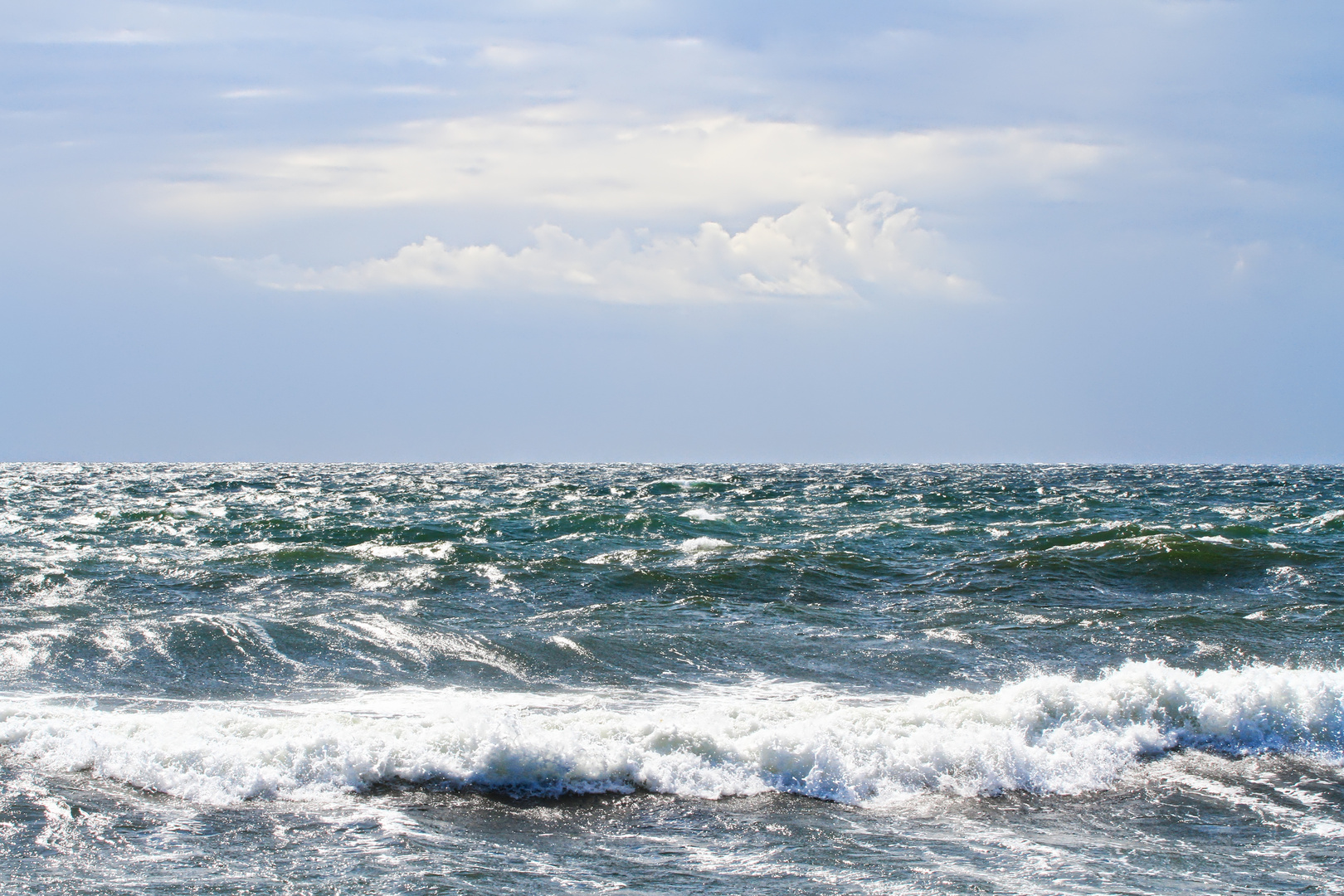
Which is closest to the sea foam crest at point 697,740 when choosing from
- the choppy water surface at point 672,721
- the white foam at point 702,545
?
the choppy water surface at point 672,721

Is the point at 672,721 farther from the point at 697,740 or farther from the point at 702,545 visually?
the point at 702,545

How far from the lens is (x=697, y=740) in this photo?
821cm

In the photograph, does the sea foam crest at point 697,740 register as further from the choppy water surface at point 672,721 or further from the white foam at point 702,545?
the white foam at point 702,545

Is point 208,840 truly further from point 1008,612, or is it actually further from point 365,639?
point 1008,612

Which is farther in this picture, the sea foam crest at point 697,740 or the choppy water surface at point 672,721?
the sea foam crest at point 697,740

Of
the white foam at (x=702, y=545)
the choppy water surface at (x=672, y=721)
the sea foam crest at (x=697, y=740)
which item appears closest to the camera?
the choppy water surface at (x=672, y=721)

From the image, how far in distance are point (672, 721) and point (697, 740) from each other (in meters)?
0.41

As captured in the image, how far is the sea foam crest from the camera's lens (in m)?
7.69

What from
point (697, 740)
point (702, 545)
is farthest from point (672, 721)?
point (702, 545)

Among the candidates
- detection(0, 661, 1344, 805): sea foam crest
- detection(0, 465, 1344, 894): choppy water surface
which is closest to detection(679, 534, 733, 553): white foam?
detection(0, 465, 1344, 894): choppy water surface

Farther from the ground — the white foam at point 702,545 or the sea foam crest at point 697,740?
the white foam at point 702,545

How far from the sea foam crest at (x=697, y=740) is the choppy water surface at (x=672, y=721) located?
3cm

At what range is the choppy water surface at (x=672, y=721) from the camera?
20.7 ft

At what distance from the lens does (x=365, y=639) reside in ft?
41.4
